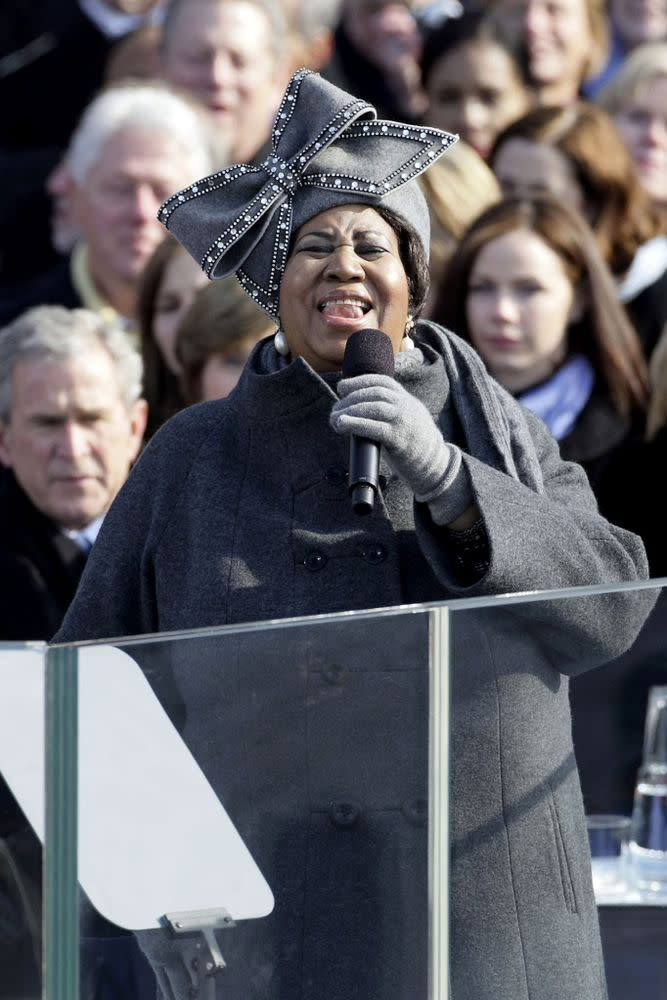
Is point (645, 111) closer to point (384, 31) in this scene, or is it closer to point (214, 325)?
point (384, 31)

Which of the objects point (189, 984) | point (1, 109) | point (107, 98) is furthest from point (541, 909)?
point (1, 109)

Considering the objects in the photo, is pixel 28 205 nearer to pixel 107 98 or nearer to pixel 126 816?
pixel 107 98

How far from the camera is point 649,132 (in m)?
5.59

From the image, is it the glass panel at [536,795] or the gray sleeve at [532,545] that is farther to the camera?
the gray sleeve at [532,545]

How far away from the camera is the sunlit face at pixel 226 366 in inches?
171

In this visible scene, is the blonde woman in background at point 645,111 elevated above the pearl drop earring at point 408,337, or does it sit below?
above

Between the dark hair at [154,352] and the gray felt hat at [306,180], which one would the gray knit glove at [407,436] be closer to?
the gray felt hat at [306,180]

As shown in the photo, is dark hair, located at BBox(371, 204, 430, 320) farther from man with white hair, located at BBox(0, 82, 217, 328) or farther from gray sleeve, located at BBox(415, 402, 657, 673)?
man with white hair, located at BBox(0, 82, 217, 328)

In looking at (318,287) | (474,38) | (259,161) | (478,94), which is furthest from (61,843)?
(474,38)

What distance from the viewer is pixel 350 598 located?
2523 mm

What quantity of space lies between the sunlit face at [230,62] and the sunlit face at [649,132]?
106cm

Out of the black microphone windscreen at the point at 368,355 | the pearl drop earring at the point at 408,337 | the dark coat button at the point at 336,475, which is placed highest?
the pearl drop earring at the point at 408,337

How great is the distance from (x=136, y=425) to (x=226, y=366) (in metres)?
0.25

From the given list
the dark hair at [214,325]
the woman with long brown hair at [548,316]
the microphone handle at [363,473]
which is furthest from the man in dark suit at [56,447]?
the microphone handle at [363,473]
